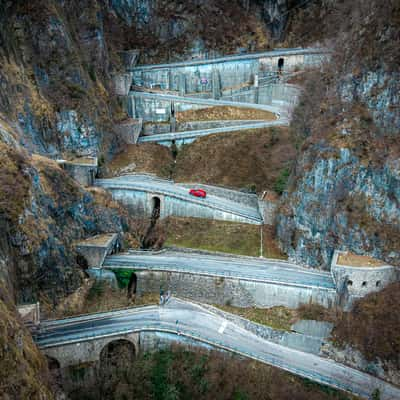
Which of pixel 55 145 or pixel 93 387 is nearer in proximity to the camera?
pixel 93 387

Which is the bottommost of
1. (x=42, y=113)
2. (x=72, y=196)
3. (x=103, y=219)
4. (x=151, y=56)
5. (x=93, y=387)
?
(x=93, y=387)

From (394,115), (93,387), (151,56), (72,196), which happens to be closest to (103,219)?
(72,196)

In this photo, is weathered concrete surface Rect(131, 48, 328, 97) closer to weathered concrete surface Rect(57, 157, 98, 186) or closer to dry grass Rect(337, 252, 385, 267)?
weathered concrete surface Rect(57, 157, 98, 186)

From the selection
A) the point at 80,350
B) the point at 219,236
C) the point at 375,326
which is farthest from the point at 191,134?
the point at 375,326

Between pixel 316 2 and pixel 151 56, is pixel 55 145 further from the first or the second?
pixel 316 2

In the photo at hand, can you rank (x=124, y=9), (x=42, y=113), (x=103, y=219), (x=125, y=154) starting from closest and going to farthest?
(x=103, y=219) < (x=42, y=113) < (x=125, y=154) < (x=124, y=9)

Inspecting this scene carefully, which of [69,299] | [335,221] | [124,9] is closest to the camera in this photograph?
[69,299]

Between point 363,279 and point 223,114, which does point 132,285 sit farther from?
point 223,114

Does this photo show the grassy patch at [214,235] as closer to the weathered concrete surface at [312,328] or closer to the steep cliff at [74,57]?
the weathered concrete surface at [312,328]
